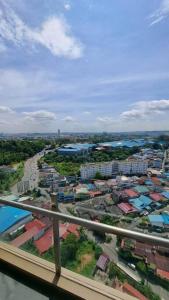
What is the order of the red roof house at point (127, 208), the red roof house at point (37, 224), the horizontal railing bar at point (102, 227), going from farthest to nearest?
the red roof house at point (127, 208), the red roof house at point (37, 224), the horizontal railing bar at point (102, 227)

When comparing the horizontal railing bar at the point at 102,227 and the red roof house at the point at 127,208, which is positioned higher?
the horizontal railing bar at the point at 102,227

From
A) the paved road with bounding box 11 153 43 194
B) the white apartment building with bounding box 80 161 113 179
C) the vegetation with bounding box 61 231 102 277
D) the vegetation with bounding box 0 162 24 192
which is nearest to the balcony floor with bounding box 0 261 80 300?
the vegetation with bounding box 61 231 102 277

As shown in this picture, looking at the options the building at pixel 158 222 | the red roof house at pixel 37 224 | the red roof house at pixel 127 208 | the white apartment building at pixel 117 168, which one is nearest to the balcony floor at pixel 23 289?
the red roof house at pixel 37 224

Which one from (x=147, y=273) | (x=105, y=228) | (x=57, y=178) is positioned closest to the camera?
(x=105, y=228)

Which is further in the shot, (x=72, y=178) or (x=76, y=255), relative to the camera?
(x=72, y=178)

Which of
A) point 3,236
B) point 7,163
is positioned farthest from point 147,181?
point 3,236

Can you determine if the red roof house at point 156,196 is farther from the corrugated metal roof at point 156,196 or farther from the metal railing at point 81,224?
the metal railing at point 81,224

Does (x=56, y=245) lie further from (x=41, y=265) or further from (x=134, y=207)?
(x=134, y=207)
